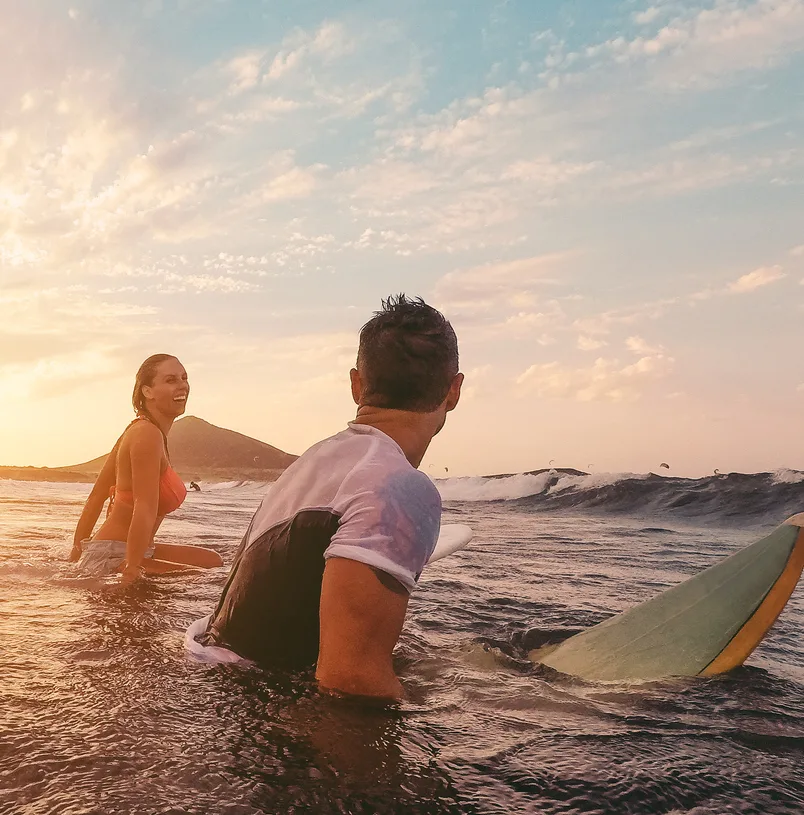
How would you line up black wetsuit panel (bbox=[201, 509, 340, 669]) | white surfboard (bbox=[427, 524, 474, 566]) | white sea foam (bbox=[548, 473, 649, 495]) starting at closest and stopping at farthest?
black wetsuit panel (bbox=[201, 509, 340, 669]) < white surfboard (bbox=[427, 524, 474, 566]) < white sea foam (bbox=[548, 473, 649, 495])

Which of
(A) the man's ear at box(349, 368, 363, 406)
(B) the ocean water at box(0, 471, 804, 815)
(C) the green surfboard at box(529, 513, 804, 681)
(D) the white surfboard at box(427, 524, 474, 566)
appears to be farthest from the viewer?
(D) the white surfboard at box(427, 524, 474, 566)

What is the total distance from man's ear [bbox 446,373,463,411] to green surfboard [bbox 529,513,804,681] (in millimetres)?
1734

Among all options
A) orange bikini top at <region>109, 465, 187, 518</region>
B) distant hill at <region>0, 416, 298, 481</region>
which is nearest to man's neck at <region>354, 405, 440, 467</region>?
orange bikini top at <region>109, 465, 187, 518</region>

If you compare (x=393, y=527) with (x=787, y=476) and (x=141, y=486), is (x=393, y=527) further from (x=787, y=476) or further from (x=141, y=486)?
(x=787, y=476)

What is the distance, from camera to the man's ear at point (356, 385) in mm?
2472

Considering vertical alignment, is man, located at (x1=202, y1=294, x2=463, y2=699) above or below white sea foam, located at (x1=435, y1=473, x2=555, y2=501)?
above

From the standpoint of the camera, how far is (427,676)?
3164 mm

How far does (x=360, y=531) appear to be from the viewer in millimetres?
2012

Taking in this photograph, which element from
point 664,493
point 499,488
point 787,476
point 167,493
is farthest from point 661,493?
point 167,493

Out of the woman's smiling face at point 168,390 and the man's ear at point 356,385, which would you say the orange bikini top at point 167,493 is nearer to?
the woman's smiling face at point 168,390

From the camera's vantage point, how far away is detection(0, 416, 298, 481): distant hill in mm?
49069

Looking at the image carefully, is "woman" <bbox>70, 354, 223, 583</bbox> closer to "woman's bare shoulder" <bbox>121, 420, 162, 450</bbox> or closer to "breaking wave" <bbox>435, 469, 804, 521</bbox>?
"woman's bare shoulder" <bbox>121, 420, 162, 450</bbox>

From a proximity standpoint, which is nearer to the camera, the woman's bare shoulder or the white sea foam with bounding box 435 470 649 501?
the woman's bare shoulder

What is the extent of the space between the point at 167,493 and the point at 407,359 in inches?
167
